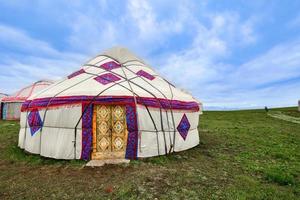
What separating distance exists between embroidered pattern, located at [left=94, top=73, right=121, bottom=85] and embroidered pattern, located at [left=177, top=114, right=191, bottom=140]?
237 cm

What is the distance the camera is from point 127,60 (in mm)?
7648

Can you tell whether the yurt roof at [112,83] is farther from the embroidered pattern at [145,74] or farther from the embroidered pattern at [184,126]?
the embroidered pattern at [184,126]

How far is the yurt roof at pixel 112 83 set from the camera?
5.43m

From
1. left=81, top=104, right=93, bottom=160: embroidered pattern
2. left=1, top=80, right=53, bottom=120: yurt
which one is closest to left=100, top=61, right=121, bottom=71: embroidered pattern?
left=81, top=104, right=93, bottom=160: embroidered pattern

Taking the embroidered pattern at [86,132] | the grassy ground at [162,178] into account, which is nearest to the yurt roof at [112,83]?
the embroidered pattern at [86,132]

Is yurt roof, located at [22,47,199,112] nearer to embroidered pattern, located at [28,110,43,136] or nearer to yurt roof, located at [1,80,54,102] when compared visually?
embroidered pattern, located at [28,110,43,136]

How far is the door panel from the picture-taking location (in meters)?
5.45

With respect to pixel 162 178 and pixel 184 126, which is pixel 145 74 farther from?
pixel 162 178

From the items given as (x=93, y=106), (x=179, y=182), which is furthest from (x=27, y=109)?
(x=179, y=182)

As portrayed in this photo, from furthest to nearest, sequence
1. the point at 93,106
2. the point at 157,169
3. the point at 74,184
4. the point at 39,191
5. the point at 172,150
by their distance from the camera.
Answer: the point at 172,150 → the point at 93,106 → the point at 157,169 → the point at 74,184 → the point at 39,191

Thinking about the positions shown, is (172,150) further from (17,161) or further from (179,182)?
(17,161)

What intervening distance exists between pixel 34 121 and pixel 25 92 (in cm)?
1355

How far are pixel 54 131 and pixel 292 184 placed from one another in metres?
5.66

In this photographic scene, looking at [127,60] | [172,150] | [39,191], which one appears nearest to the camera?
[39,191]
